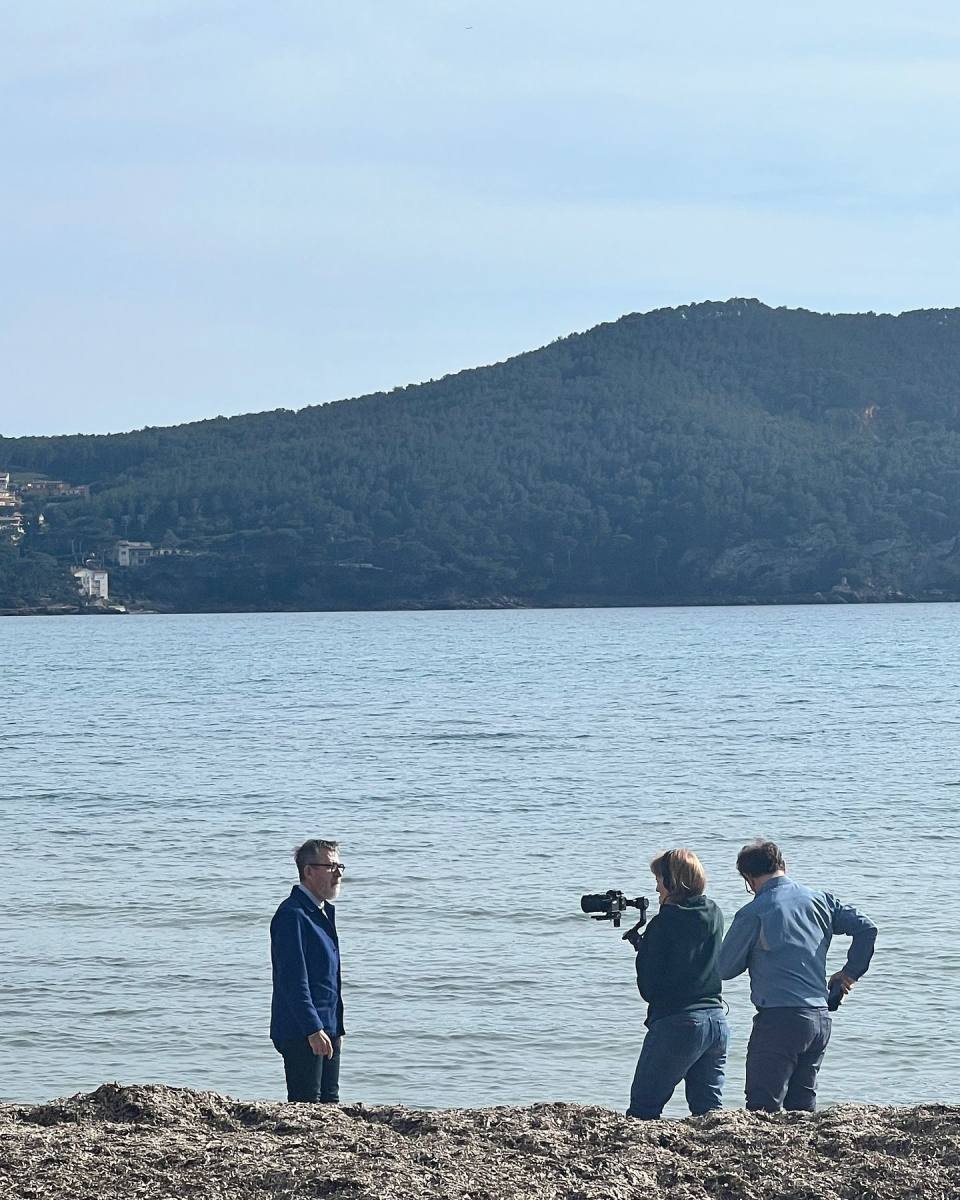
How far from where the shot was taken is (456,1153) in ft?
19.4

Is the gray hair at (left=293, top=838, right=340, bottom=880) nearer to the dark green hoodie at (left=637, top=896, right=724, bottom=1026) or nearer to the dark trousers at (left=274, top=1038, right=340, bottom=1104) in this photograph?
the dark trousers at (left=274, top=1038, right=340, bottom=1104)

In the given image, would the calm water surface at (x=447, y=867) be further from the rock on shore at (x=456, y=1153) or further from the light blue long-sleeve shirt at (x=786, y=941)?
the rock on shore at (x=456, y=1153)

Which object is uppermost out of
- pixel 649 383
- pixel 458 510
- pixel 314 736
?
pixel 649 383

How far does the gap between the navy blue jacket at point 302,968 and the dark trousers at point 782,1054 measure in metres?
1.79

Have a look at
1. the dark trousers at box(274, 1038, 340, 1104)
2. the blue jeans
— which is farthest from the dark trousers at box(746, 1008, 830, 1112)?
the dark trousers at box(274, 1038, 340, 1104)

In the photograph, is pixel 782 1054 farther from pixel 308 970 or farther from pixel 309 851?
pixel 309 851

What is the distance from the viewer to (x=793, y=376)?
198375mm

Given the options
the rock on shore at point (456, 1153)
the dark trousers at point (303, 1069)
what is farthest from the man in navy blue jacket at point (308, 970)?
the rock on shore at point (456, 1153)

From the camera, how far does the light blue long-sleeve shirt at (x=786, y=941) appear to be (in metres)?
6.87

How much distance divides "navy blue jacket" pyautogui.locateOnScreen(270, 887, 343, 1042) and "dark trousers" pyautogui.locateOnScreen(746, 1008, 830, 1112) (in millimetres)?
1786

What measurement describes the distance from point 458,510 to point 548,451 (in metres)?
13.0

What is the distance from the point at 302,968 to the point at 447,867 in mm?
11750

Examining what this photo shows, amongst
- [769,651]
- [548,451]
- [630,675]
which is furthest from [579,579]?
[630,675]

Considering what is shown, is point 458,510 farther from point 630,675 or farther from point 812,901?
point 812,901
